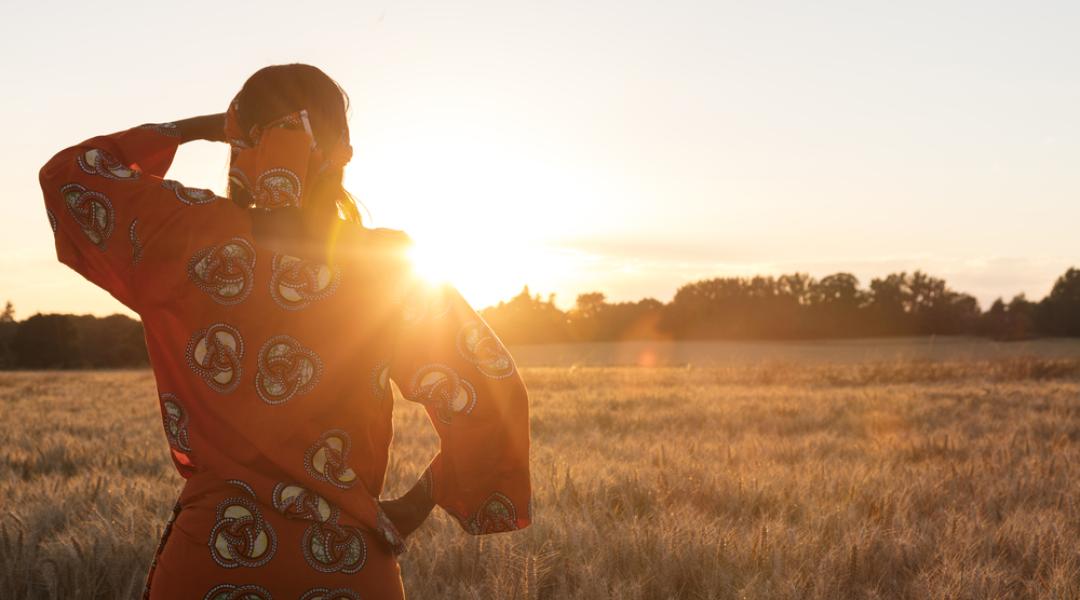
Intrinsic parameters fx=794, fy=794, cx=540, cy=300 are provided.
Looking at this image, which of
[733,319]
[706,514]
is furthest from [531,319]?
[706,514]

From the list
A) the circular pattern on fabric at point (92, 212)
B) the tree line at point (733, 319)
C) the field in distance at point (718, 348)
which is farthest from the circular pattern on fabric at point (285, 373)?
the tree line at point (733, 319)

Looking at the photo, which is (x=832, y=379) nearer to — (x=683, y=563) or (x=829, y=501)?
(x=829, y=501)

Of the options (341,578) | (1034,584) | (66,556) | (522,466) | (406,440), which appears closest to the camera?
(341,578)

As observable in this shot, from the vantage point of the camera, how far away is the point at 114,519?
13.3 feet

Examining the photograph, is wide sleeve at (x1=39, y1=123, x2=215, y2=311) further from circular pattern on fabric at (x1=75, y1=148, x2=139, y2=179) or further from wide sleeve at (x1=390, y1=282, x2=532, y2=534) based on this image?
wide sleeve at (x1=390, y1=282, x2=532, y2=534)

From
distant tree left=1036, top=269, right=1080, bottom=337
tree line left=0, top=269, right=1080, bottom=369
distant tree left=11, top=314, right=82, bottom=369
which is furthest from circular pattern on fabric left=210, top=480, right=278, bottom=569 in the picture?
Answer: distant tree left=1036, top=269, right=1080, bottom=337

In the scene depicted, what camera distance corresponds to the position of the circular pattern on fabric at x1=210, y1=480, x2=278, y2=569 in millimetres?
1663

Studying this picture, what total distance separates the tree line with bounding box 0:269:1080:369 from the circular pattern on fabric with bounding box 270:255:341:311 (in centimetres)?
4982

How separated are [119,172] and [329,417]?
724 millimetres

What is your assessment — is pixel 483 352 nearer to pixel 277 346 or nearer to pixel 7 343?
pixel 277 346

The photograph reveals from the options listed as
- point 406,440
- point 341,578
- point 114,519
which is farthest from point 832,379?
point 341,578

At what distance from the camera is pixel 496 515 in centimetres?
188

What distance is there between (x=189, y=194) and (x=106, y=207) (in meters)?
0.19

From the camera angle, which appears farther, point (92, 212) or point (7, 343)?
point (7, 343)
